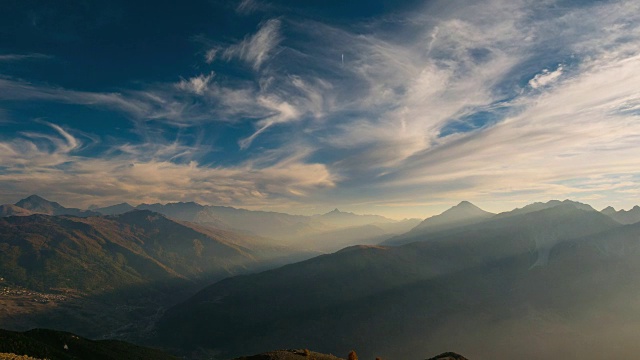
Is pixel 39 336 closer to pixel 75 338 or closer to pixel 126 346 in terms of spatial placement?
pixel 75 338

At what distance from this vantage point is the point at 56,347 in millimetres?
111750

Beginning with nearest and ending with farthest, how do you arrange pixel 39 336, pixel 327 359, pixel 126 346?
pixel 327 359 → pixel 39 336 → pixel 126 346

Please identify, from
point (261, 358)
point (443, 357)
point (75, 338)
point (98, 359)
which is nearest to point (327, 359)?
point (261, 358)

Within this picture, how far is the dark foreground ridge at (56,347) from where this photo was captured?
85000mm

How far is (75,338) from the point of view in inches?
5162

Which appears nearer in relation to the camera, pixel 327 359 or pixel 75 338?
pixel 327 359

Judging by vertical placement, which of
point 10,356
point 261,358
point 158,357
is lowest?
point 158,357

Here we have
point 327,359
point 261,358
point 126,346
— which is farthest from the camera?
point 126,346

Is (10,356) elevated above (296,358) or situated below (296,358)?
above

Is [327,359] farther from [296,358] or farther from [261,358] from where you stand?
[261,358]

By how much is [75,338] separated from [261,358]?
99071mm

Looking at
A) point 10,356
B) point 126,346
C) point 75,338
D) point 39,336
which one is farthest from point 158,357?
point 10,356

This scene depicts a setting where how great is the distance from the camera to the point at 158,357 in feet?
624

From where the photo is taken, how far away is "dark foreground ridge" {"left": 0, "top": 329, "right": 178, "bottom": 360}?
8500 centimetres
